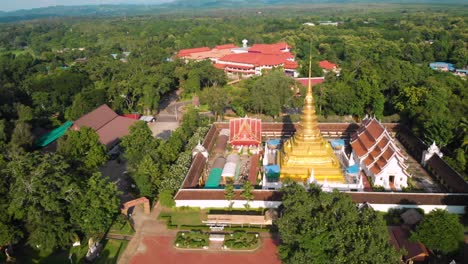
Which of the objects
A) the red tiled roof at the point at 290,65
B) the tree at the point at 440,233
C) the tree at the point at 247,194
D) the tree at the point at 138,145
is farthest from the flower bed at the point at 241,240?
the red tiled roof at the point at 290,65

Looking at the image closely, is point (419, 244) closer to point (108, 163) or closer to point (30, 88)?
point (108, 163)

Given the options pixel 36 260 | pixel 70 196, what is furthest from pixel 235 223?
pixel 36 260

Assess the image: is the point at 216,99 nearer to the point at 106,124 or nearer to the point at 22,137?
the point at 106,124

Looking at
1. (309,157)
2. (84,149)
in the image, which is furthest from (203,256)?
(84,149)

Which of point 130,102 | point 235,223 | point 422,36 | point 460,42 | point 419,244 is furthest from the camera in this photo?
point 422,36

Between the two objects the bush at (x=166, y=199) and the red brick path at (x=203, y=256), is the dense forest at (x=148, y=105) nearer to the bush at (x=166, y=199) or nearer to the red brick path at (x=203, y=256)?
the bush at (x=166, y=199)

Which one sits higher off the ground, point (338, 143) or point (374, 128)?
point (374, 128)

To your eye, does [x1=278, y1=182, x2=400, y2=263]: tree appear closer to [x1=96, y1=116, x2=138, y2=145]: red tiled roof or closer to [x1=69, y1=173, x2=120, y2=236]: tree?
[x1=69, y1=173, x2=120, y2=236]: tree
